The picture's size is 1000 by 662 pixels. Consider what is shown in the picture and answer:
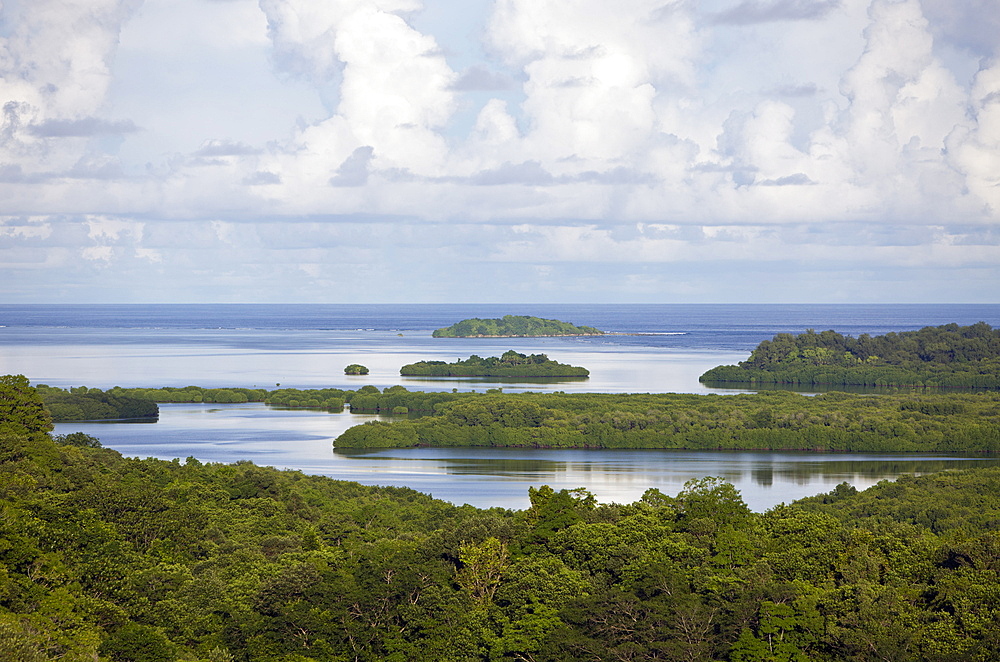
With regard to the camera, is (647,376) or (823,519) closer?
(823,519)

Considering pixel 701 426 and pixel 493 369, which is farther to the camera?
pixel 493 369

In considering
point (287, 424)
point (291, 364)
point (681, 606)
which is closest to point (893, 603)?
→ point (681, 606)

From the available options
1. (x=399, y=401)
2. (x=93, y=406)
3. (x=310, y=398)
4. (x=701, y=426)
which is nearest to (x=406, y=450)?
(x=399, y=401)

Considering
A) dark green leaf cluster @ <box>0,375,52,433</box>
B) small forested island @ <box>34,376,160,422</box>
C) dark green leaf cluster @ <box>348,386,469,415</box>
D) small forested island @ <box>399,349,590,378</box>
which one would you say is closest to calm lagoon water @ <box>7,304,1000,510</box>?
small forested island @ <box>34,376,160,422</box>

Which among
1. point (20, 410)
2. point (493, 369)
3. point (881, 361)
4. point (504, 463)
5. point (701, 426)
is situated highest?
point (881, 361)

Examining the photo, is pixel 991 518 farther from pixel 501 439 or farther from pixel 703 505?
pixel 501 439

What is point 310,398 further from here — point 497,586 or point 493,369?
point 497,586

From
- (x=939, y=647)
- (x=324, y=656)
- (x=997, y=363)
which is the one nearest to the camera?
(x=939, y=647)

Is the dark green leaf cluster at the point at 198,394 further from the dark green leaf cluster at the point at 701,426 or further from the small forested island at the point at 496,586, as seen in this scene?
the small forested island at the point at 496,586
